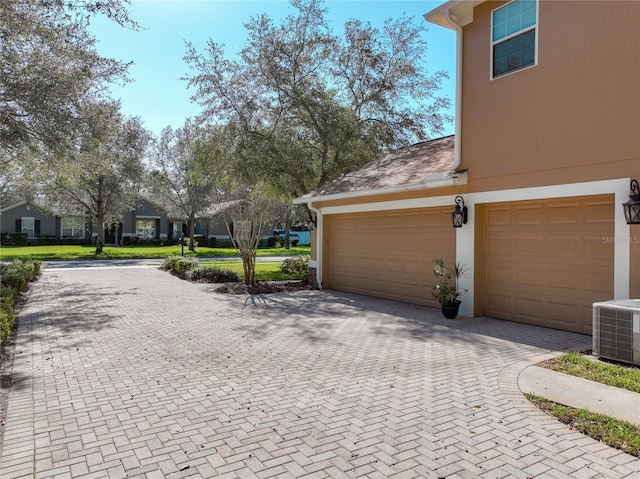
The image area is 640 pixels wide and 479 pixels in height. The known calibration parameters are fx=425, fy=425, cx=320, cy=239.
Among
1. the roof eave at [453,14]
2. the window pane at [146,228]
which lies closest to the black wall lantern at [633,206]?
the roof eave at [453,14]

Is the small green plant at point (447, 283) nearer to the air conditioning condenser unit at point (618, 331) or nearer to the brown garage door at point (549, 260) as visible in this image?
the brown garage door at point (549, 260)

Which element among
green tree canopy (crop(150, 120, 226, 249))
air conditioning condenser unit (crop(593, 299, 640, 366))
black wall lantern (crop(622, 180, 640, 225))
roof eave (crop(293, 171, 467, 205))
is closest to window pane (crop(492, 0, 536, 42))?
roof eave (crop(293, 171, 467, 205))

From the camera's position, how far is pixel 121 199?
87.9ft

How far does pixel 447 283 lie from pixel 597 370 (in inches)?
146

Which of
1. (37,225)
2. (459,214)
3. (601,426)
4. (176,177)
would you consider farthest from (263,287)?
(37,225)

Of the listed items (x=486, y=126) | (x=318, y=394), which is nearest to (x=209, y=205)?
(x=486, y=126)

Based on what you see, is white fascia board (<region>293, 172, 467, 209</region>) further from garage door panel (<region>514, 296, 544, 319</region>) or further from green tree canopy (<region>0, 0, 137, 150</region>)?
green tree canopy (<region>0, 0, 137, 150</region>)

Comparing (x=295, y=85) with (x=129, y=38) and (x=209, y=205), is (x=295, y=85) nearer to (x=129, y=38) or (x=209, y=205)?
(x=129, y=38)

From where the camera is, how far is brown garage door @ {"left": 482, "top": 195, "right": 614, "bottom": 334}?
21.5 feet

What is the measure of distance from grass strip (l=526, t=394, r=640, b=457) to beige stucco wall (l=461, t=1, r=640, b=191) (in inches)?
154

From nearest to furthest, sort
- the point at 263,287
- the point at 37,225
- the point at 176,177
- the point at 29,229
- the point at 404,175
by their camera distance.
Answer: the point at 404,175
the point at 263,287
the point at 176,177
the point at 29,229
the point at 37,225

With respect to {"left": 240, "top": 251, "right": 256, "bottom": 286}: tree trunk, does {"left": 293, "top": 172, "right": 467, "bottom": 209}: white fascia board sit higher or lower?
higher

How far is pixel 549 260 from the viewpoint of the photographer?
720 centimetres

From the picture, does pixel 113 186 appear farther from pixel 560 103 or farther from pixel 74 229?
pixel 560 103
